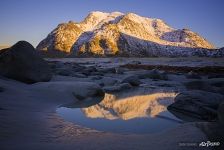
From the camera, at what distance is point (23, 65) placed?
7.52m

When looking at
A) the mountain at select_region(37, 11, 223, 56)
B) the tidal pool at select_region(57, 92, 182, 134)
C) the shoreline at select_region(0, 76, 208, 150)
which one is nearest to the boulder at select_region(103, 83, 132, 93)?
the tidal pool at select_region(57, 92, 182, 134)

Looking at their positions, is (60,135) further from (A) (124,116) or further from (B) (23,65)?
(B) (23,65)

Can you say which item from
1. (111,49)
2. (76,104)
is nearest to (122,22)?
(111,49)

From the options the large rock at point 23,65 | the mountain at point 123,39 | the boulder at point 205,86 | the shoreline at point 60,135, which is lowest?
the shoreline at point 60,135

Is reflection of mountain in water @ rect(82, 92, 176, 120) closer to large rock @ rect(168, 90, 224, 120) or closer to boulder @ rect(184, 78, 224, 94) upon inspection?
large rock @ rect(168, 90, 224, 120)

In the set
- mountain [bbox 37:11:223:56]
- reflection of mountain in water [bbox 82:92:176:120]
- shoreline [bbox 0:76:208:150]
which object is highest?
mountain [bbox 37:11:223:56]

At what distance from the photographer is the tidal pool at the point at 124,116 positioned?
3.82m

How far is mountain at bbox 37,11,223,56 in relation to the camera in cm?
12244

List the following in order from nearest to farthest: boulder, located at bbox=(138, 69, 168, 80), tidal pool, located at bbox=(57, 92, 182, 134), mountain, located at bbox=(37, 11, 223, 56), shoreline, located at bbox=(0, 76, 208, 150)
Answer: shoreline, located at bbox=(0, 76, 208, 150) < tidal pool, located at bbox=(57, 92, 182, 134) < boulder, located at bbox=(138, 69, 168, 80) < mountain, located at bbox=(37, 11, 223, 56)

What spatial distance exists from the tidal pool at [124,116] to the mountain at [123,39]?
360ft

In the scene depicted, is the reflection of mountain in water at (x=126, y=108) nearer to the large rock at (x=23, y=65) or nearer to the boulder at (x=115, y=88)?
the boulder at (x=115, y=88)

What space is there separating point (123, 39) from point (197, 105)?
424 ft

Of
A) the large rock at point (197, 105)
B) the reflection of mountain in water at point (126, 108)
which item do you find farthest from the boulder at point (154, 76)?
the large rock at point (197, 105)

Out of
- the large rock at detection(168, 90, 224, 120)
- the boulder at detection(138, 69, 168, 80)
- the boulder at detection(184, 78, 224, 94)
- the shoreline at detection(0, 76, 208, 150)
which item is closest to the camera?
the shoreline at detection(0, 76, 208, 150)
